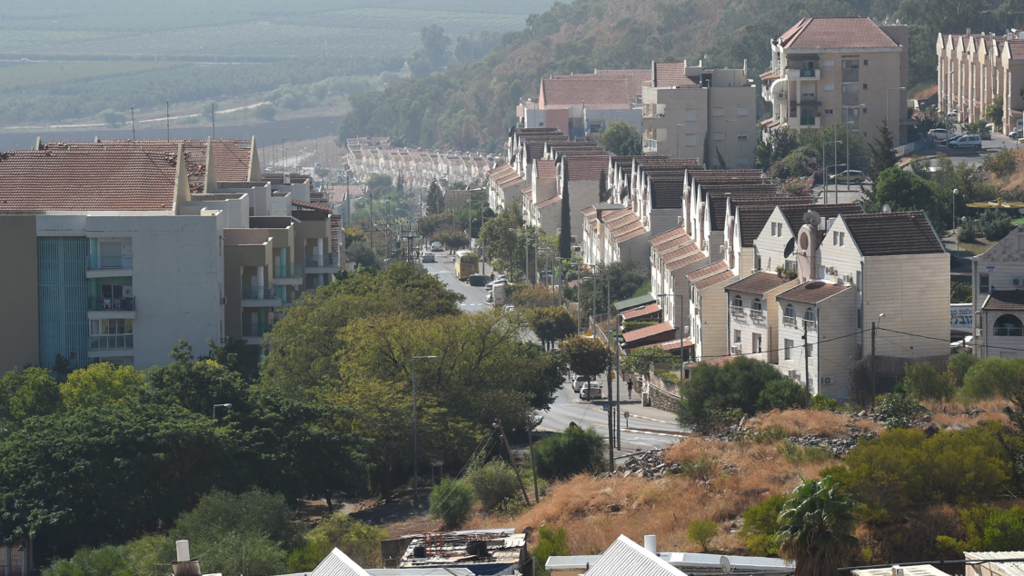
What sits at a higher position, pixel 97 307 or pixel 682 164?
pixel 682 164

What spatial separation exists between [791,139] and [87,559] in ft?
312

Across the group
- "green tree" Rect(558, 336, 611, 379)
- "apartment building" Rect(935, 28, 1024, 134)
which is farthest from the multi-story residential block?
"apartment building" Rect(935, 28, 1024, 134)

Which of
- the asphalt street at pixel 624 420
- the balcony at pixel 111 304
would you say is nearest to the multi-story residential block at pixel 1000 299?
the asphalt street at pixel 624 420

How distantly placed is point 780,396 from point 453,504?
19.9 meters

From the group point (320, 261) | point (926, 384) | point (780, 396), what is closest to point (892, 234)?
point (926, 384)

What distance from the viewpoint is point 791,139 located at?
5118 inches

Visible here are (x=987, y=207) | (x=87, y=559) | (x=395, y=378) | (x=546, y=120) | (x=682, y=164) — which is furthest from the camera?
(x=546, y=120)

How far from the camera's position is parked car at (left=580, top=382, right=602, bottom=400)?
279 feet

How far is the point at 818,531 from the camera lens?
3164 centimetres

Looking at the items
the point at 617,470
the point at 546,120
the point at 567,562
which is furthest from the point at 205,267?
the point at 546,120

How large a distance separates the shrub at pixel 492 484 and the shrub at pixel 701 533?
1400 cm

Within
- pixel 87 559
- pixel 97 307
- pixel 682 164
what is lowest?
pixel 87 559

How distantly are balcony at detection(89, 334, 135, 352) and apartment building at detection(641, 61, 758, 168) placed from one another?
256 feet

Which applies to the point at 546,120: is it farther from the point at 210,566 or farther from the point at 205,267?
the point at 210,566
